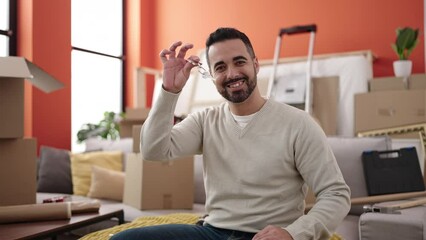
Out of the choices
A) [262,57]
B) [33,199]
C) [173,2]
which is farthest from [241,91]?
[173,2]

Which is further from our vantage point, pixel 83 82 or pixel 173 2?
pixel 173 2

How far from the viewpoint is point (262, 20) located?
4.61 metres

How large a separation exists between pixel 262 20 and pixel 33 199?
11.0ft

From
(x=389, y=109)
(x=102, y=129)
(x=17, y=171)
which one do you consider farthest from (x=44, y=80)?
(x=389, y=109)

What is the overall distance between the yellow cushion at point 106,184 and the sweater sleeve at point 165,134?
1341mm

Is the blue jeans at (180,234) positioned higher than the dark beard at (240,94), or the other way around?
the dark beard at (240,94)

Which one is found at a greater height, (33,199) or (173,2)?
(173,2)

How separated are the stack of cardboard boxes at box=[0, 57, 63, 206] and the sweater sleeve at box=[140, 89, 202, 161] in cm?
62

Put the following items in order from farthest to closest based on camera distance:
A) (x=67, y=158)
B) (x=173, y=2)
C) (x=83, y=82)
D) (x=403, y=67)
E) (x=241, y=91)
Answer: (x=173, y=2) → (x=83, y=82) → (x=403, y=67) → (x=67, y=158) → (x=241, y=91)

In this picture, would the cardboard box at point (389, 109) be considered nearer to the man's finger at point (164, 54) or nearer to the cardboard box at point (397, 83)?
the cardboard box at point (397, 83)

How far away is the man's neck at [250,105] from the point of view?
53.7 inches

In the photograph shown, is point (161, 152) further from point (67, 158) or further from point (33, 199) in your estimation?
point (67, 158)

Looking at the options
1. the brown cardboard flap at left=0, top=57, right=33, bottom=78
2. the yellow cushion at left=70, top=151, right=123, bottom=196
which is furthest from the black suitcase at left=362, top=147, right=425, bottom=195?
the yellow cushion at left=70, top=151, right=123, bottom=196

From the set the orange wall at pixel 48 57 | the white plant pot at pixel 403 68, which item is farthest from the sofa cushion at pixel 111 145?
the white plant pot at pixel 403 68
